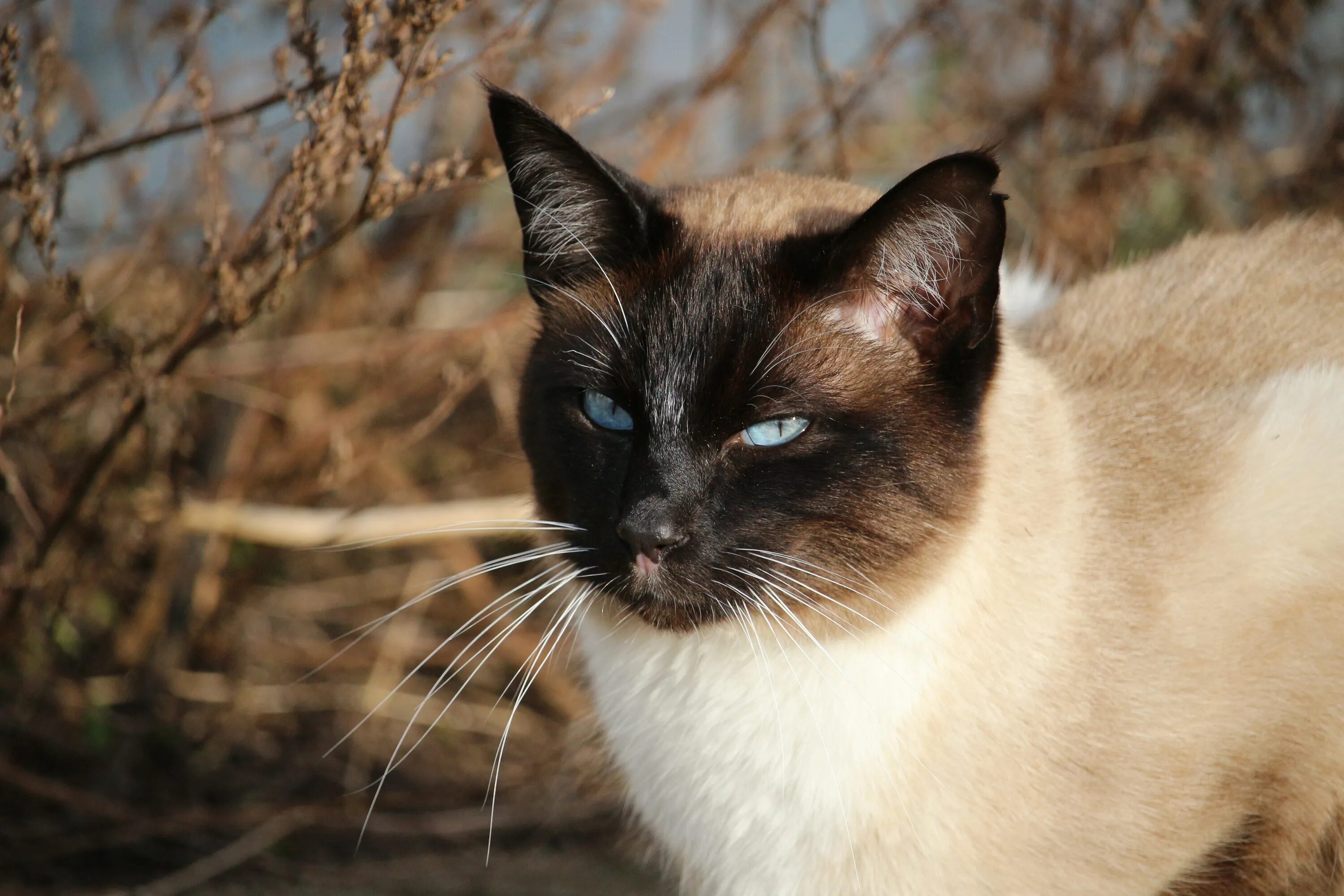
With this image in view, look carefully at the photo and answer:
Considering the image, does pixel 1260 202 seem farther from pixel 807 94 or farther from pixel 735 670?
pixel 735 670

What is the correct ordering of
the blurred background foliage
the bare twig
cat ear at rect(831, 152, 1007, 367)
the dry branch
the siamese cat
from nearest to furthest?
cat ear at rect(831, 152, 1007, 367)
the siamese cat
the bare twig
the blurred background foliage
the dry branch

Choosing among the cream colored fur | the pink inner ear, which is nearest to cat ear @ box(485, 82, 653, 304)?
the cream colored fur

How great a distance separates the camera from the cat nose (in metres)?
1.38

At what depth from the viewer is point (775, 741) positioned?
154 cm

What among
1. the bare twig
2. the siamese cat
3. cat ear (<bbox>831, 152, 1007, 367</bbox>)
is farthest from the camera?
the bare twig

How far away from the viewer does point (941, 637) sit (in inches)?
59.4

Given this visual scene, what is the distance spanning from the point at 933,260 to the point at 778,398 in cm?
26

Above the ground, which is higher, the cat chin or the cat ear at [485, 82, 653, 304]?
the cat ear at [485, 82, 653, 304]

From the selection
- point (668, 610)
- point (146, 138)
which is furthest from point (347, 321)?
point (668, 610)

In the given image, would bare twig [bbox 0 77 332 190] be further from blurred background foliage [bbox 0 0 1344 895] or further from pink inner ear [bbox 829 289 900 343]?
pink inner ear [bbox 829 289 900 343]

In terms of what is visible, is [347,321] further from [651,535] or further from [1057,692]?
[1057,692]

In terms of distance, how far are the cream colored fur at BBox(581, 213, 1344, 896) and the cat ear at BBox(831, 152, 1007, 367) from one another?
153 millimetres

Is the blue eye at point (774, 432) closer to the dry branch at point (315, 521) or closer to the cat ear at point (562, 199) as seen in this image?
the cat ear at point (562, 199)

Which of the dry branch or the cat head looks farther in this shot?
the dry branch
